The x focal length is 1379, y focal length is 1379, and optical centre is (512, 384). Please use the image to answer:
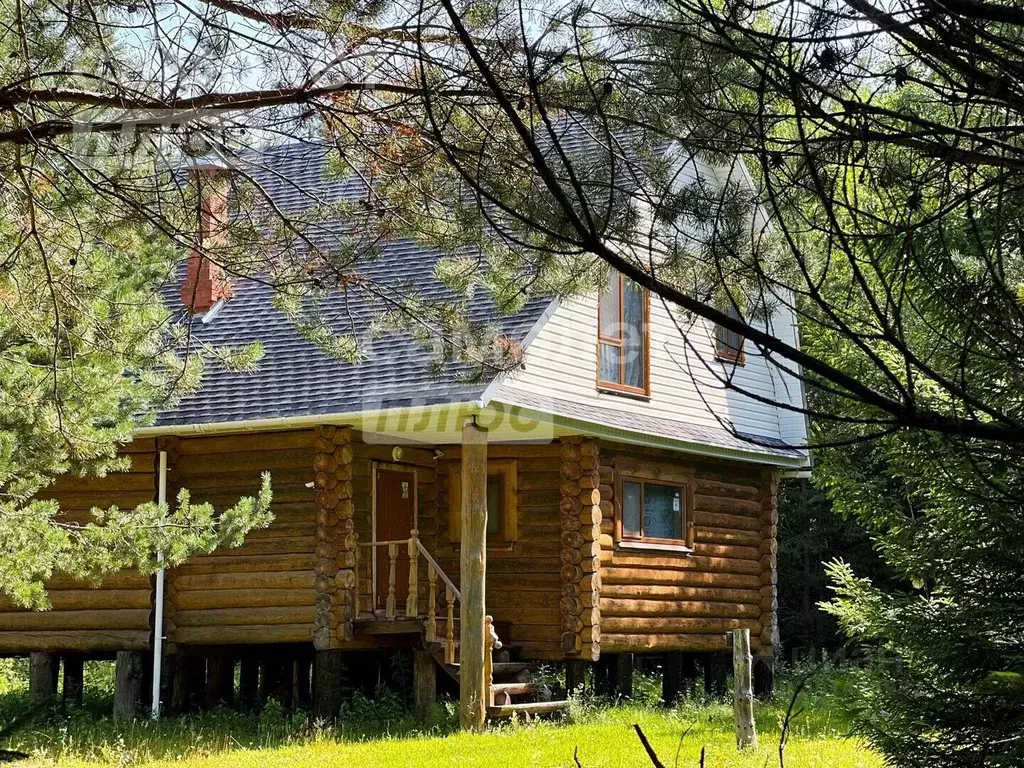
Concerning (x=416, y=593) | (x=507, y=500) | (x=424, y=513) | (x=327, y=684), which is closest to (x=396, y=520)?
(x=424, y=513)

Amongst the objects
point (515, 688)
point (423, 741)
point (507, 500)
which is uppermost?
point (507, 500)

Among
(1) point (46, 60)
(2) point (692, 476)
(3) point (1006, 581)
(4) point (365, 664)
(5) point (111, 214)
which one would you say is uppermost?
(1) point (46, 60)

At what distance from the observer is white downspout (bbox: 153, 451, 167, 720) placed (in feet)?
54.6

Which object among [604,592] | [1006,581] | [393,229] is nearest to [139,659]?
[604,592]

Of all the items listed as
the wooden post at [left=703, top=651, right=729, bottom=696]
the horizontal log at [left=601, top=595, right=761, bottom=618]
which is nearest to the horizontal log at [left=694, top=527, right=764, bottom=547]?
the horizontal log at [left=601, top=595, right=761, bottom=618]

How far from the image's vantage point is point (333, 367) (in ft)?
54.2

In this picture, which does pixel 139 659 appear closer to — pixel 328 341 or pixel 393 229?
pixel 328 341

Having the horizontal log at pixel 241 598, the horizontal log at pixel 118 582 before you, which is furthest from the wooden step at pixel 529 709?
the horizontal log at pixel 118 582

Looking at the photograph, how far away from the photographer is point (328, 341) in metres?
10.0

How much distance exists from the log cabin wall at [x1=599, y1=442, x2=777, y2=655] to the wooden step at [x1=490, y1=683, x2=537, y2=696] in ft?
4.94

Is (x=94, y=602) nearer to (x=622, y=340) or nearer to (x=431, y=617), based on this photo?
(x=431, y=617)

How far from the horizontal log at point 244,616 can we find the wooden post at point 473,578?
2.09m

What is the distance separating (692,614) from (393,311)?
1033 centimetres

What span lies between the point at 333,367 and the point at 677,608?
18.9ft
